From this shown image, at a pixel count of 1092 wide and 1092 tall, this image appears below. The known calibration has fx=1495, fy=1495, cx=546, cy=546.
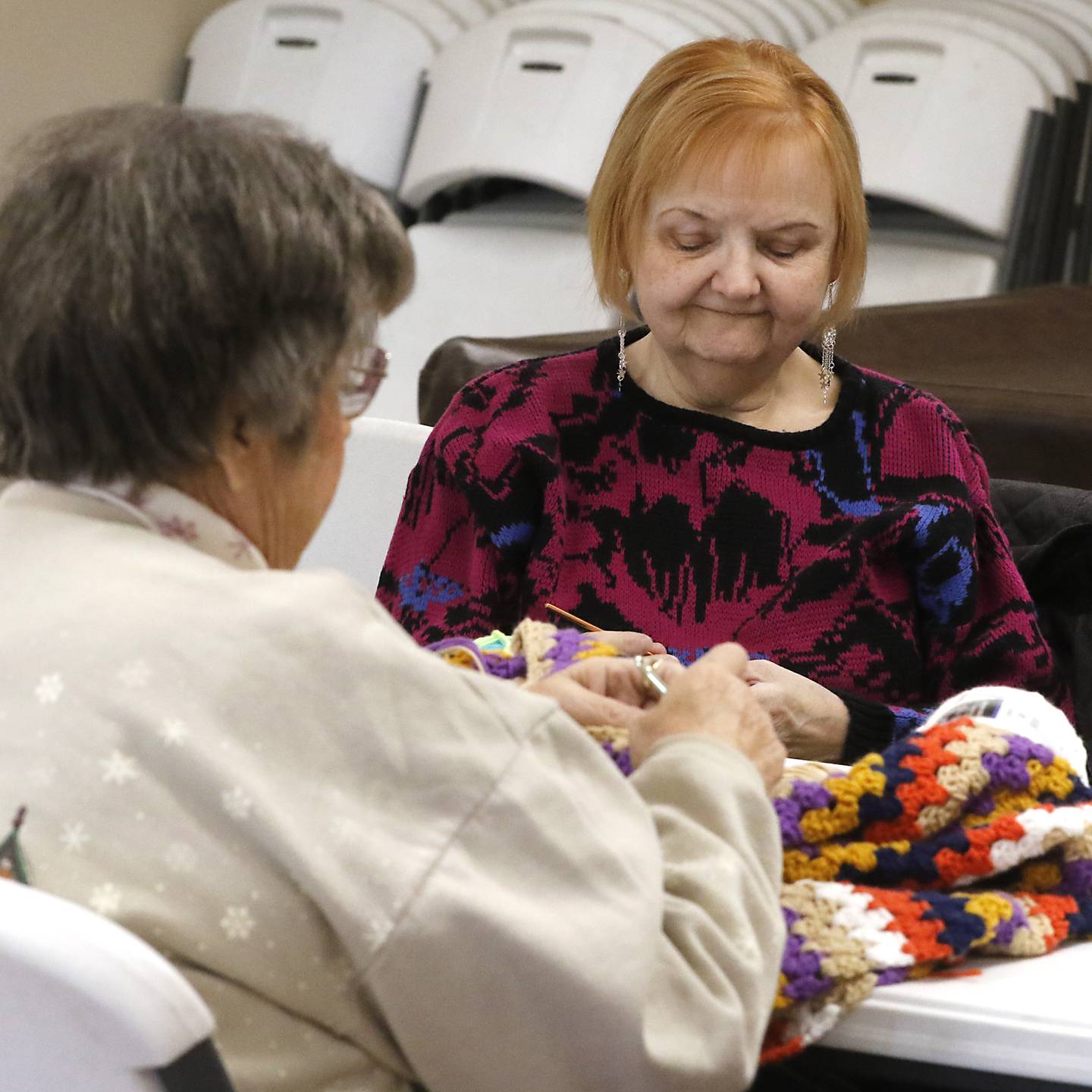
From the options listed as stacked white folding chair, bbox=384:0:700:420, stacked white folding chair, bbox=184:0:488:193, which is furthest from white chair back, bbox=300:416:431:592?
stacked white folding chair, bbox=184:0:488:193

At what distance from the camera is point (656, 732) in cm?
95

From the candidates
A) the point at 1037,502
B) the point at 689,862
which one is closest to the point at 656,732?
the point at 689,862

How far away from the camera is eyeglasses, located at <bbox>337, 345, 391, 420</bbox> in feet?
2.98

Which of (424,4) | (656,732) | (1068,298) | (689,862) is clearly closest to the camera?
(689,862)

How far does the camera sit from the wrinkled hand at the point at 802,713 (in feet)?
4.51

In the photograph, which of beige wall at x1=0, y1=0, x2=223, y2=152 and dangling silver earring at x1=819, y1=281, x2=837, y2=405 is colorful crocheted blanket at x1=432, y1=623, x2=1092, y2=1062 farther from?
beige wall at x1=0, y1=0, x2=223, y2=152

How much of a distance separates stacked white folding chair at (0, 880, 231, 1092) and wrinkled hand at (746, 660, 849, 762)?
0.81 metres

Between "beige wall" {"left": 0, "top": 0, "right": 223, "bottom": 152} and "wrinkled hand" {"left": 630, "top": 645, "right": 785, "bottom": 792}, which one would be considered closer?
"wrinkled hand" {"left": 630, "top": 645, "right": 785, "bottom": 792}

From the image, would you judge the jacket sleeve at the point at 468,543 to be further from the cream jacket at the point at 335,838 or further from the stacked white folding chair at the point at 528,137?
the stacked white folding chair at the point at 528,137

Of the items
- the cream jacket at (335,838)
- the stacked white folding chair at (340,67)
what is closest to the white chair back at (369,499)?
the cream jacket at (335,838)

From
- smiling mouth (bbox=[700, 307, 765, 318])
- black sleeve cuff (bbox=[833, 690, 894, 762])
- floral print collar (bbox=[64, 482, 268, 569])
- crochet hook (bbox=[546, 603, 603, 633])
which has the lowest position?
black sleeve cuff (bbox=[833, 690, 894, 762])

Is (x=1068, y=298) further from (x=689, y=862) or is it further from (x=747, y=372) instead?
(x=689, y=862)

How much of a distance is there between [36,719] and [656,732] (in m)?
0.39

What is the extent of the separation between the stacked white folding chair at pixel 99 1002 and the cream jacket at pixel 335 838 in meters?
0.10
